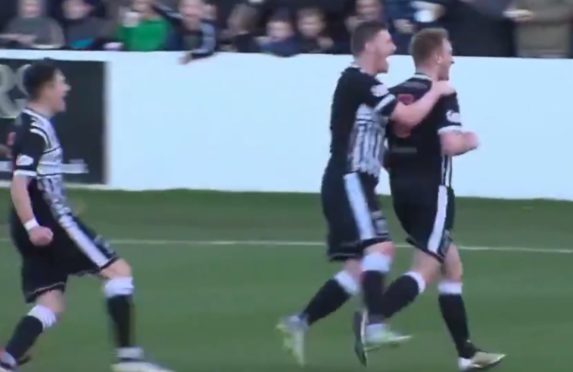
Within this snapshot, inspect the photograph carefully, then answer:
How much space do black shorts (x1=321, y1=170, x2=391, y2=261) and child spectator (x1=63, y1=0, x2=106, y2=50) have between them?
9.49 m

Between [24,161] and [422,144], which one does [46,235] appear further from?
[422,144]

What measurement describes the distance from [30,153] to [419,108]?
6.45 feet

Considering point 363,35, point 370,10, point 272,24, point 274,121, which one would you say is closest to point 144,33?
point 272,24

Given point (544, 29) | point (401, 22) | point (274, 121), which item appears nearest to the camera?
point (544, 29)

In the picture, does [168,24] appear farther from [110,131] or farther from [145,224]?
[145,224]

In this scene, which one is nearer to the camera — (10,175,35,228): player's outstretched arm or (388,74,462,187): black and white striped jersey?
(10,175,35,228): player's outstretched arm

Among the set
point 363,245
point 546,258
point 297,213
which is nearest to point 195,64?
point 297,213

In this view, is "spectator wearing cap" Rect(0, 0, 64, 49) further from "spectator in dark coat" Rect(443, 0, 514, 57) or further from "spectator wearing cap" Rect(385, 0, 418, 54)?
"spectator in dark coat" Rect(443, 0, 514, 57)

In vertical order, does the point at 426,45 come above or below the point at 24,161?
above

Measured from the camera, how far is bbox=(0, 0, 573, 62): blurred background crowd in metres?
17.8

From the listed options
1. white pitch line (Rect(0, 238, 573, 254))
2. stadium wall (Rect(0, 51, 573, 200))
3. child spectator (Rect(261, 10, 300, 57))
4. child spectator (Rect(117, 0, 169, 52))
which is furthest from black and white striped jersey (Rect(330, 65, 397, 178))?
child spectator (Rect(117, 0, 169, 52))

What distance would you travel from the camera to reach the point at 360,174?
31.6ft

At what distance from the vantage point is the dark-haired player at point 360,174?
9484 mm

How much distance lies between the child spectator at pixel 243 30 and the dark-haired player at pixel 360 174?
8.90 m
